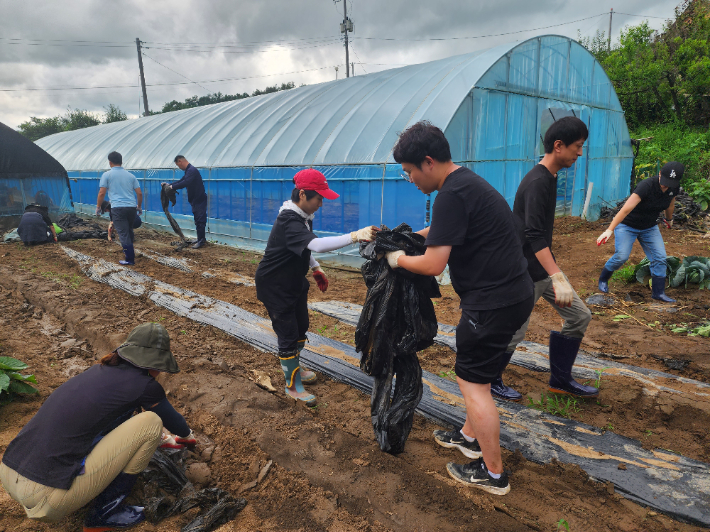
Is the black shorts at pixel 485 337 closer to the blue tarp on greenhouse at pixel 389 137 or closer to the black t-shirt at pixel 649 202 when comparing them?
the black t-shirt at pixel 649 202

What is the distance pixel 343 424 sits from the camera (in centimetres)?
301

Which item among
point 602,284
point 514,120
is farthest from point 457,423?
point 514,120

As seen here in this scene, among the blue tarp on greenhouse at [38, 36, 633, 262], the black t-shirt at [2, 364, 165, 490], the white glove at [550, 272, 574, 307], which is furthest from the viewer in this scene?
the blue tarp on greenhouse at [38, 36, 633, 262]

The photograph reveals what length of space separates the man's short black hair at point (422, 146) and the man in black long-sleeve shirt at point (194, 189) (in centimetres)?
868

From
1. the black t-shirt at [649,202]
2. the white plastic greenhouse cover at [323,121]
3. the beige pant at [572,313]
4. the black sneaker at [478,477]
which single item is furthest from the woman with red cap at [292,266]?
the white plastic greenhouse cover at [323,121]

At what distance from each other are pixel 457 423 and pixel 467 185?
172 cm

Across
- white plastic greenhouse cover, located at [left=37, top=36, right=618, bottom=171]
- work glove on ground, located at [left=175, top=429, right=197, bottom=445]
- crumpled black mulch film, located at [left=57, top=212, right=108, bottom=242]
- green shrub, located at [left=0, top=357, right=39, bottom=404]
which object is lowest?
work glove on ground, located at [left=175, top=429, right=197, bottom=445]

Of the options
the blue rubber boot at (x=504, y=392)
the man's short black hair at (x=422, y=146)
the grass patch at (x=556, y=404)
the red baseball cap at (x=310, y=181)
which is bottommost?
the grass patch at (x=556, y=404)

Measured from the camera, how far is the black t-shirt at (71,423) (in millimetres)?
1936

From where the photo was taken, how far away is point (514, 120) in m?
8.63

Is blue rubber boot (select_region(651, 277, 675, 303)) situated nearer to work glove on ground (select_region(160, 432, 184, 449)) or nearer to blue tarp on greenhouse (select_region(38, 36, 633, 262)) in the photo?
blue tarp on greenhouse (select_region(38, 36, 633, 262))

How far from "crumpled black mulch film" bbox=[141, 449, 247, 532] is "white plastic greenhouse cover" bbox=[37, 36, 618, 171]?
631 cm

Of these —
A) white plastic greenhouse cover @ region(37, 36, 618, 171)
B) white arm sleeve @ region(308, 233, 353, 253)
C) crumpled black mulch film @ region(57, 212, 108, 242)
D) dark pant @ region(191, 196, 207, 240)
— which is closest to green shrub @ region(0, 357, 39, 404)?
white arm sleeve @ region(308, 233, 353, 253)

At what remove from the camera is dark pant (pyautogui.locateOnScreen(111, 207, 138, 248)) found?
8008 mm
